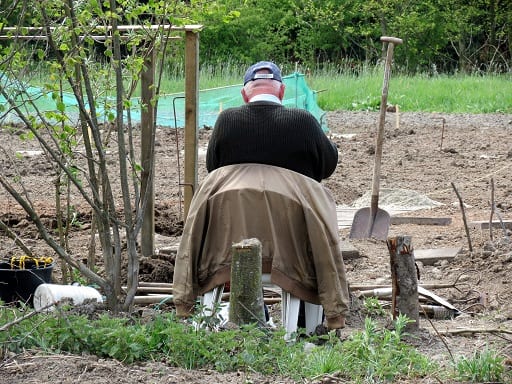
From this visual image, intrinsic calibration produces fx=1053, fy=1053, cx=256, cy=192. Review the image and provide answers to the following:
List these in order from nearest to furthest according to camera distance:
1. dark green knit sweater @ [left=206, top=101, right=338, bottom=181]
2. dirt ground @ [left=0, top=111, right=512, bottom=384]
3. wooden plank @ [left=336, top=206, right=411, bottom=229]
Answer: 1. dirt ground @ [left=0, top=111, right=512, bottom=384]
2. dark green knit sweater @ [left=206, top=101, right=338, bottom=181]
3. wooden plank @ [left=336, top=206, right=411, bottom=229]

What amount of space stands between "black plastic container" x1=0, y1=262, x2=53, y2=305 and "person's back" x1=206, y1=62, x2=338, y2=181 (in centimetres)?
146

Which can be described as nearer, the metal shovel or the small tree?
the small tree

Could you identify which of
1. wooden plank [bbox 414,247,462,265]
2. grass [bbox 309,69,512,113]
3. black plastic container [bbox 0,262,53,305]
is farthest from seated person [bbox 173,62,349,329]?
grass [bbox 309,69,512,113]

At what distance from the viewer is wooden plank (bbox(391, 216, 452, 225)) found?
1022cm

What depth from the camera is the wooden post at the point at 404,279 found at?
18.8ft

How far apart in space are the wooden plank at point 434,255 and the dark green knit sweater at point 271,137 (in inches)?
105

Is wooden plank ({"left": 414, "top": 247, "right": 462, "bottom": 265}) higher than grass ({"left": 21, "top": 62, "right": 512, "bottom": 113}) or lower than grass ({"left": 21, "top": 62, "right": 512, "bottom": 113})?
higher

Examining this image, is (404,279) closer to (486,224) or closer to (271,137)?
(271,137)

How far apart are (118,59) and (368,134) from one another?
13465mm

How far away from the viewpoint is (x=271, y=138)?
5.86m

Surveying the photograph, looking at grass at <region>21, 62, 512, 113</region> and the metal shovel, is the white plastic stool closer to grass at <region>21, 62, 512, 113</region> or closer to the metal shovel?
the metal shovel

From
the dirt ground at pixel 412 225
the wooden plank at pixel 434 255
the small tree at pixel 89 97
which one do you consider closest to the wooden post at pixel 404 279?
the dirt ground at pixel 412 225

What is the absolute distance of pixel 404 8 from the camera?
40.1 meters

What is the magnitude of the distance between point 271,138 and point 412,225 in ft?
15.2
